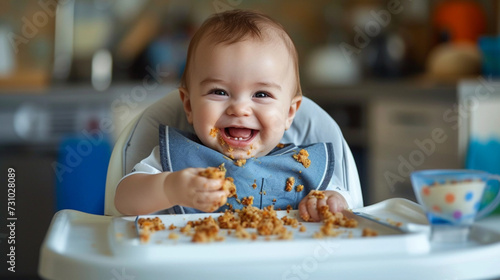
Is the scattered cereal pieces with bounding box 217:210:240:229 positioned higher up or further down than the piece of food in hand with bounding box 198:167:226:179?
further down

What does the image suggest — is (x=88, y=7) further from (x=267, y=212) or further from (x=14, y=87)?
(x=267, y=212)

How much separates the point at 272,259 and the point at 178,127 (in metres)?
0.59

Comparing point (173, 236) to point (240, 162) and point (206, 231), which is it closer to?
point (206, 231)

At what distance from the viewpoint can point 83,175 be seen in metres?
2.23

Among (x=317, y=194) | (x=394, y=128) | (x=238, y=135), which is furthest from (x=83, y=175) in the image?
(x=394, y=128)

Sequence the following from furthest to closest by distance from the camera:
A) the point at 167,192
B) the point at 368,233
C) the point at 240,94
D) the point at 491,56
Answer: the point at 491,56
the point at 240,94
the point at 167,192
the point at 368,233

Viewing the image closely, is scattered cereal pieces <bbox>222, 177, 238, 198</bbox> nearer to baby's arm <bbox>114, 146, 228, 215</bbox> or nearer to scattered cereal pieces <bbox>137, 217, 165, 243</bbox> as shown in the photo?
baby's arm <bbox>114, 146, 228, 215</bbox>

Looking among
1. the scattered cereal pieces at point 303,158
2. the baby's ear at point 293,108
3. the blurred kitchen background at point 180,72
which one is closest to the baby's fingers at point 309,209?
the scattered cereal pieces at point 303,158

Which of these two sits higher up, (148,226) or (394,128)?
(394,128)

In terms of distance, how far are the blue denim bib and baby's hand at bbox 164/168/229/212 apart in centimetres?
18

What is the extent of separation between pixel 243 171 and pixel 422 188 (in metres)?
0.34

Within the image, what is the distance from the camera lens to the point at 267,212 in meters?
0.97

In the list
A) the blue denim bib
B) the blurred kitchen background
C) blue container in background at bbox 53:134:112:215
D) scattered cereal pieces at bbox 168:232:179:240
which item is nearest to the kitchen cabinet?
the blurred kitchen background

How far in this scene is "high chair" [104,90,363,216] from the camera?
117 cm
